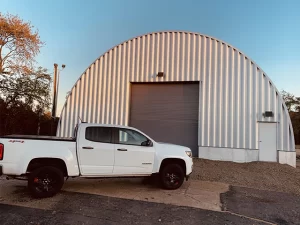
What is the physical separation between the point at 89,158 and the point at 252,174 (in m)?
6.79

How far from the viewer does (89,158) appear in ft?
20.2

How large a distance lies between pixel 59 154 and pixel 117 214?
207 centimetres

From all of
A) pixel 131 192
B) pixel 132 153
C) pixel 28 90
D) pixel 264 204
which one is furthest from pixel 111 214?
pixel 28 90

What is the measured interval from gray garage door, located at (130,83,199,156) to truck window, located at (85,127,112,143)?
7024mm

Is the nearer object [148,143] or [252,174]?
[148,143]

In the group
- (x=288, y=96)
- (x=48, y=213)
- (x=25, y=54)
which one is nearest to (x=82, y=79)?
(x=48, y=213)

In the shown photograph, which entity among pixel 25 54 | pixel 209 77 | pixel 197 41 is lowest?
pixel 209 77

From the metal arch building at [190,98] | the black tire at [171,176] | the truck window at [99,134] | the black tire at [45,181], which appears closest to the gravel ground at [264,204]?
the black tire at [171,176]

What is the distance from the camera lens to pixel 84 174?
609 cm

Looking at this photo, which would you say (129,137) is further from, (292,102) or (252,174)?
(292,102)

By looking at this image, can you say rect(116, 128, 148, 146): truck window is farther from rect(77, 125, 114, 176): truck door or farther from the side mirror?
rect(77, 125, 114, 176): truck door

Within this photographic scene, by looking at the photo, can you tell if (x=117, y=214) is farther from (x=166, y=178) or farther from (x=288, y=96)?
(x=288, y=96)

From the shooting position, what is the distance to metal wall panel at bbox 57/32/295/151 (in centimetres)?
1187

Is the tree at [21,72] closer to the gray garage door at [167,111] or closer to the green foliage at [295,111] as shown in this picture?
the gray garage door at [167,111]
